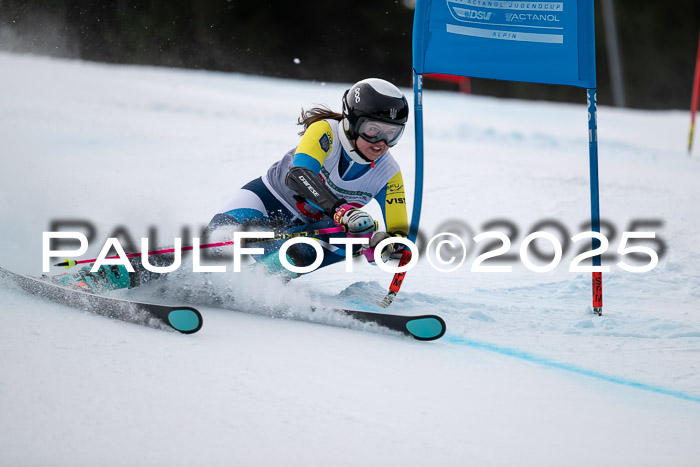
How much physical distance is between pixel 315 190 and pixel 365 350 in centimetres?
77

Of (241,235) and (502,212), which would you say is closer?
(241,235)

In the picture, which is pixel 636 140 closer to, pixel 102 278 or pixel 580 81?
pixel 580 81

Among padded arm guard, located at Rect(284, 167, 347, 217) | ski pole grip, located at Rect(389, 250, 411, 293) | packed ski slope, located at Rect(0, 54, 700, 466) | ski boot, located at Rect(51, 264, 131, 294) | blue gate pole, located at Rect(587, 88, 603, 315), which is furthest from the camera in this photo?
blue gate pole, located at Rect(587, 88, 603, 315)

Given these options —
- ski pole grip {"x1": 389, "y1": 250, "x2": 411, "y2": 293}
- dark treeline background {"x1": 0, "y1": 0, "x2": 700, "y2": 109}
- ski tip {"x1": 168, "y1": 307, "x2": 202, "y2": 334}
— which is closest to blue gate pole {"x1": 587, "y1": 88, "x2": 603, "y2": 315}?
ski pole grip {"x1": 389, "y1": 250, "x2": 411, "y2": 293}

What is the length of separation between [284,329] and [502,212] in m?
3.10

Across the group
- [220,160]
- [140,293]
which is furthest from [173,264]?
[220,160]

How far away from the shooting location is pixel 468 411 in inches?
97.3

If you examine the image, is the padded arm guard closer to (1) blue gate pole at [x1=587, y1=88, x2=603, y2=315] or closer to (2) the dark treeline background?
(1) blue gate pole at [x1=587, y1=88, x2=603, y2=315]

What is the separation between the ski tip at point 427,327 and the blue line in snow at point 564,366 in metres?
0.13

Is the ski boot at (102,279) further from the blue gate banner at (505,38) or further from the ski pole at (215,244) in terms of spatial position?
the blue gate banner at (505,38)

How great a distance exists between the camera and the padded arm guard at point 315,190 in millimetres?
3348

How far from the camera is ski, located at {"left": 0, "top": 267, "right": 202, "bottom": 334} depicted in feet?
9.62

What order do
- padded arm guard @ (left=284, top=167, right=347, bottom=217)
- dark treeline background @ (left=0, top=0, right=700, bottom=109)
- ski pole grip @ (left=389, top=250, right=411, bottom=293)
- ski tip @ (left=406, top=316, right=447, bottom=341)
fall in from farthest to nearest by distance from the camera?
1. dark treeline background @ (left=0, top=0, right=700, bottom=109)
2. ski pole grip @ (left=389, top=250, right=411, bottom=293)
3. padded arm guard @ (left=284, top=167, right=347, bottom=217)
4. ski tip @ (left=406, top=316, right=447, bottom=341)

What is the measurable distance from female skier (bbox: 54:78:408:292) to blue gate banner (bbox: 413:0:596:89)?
1.28 ft
